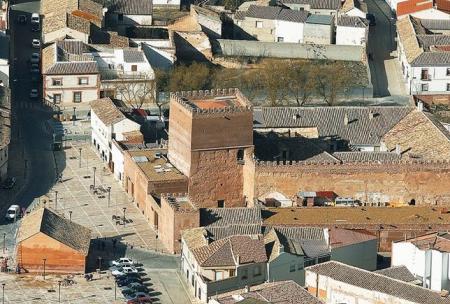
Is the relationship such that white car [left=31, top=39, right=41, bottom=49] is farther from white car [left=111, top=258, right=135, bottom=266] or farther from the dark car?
white car [left=111, top=258, right=135, bottom=266]

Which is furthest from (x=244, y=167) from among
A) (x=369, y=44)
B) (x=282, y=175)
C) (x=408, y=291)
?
(x=369, y=44)

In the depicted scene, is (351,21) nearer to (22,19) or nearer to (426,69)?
(426,69)

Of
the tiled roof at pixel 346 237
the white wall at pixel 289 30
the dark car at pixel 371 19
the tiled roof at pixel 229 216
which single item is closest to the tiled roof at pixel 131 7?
the white wall at pixel 289 30

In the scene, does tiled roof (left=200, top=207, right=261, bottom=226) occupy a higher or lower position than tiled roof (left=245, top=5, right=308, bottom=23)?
lower

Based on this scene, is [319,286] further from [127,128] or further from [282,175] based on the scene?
[127,128]

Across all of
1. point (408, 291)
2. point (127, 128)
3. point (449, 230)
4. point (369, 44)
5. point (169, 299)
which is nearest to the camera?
point (408, 291)

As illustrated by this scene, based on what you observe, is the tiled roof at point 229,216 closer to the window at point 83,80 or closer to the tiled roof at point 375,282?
the tiled roof at point 375,282

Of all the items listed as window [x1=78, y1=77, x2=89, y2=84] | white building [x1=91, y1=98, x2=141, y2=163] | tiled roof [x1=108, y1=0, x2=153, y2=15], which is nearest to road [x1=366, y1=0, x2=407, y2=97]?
tiled roof [x1=108, y1=0, x2=153, y2=15]
